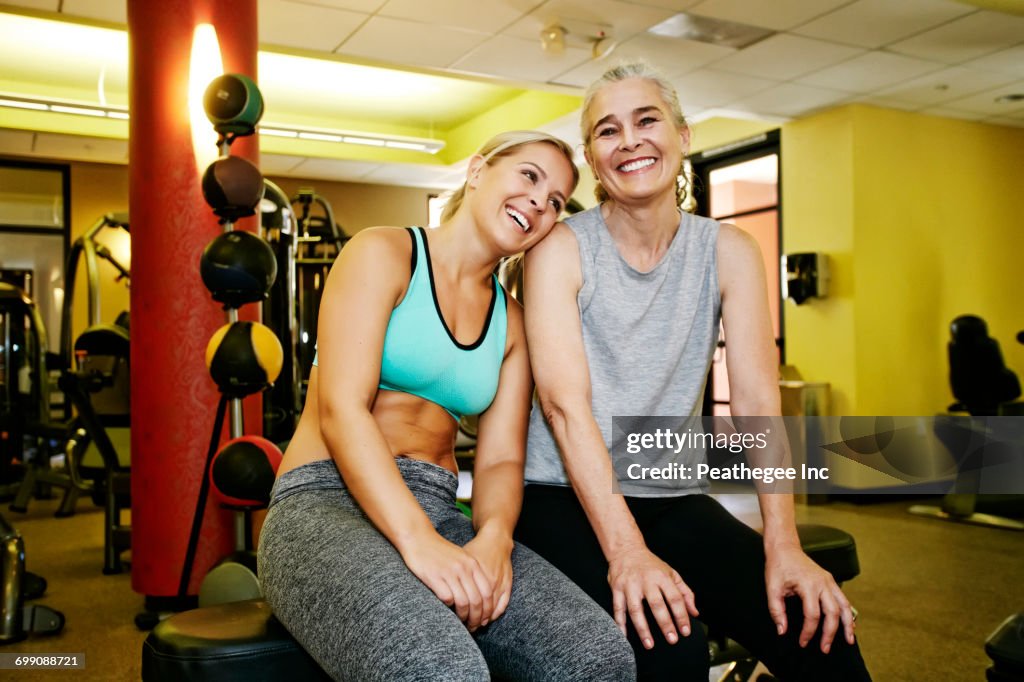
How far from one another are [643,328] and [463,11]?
3146 mm

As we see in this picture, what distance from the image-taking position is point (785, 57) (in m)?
4.82

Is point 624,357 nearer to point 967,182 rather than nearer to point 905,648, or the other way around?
point 905,648

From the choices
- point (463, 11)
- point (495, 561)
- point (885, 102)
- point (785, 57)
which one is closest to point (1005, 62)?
A: point (885, 102)

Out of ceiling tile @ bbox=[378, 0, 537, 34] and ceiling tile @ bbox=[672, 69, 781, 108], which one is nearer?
ceiling tile @ bbox=[378, 0, 537, 34]

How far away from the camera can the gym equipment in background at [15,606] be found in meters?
2.72

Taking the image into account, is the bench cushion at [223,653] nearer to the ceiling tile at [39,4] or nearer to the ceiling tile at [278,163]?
the ceiling tile at [39,4]

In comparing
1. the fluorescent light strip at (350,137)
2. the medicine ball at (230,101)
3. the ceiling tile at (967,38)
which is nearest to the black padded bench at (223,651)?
the medicine ball at (230,101)

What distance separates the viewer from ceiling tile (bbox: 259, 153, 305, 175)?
779cm

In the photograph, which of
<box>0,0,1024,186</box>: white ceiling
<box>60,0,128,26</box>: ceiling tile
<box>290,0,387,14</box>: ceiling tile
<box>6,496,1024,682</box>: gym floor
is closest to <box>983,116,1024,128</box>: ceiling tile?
<box>0,0,1024,186</box>: white ceiling

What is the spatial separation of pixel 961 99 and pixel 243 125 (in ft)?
16.7

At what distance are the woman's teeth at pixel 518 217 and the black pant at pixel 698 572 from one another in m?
0.46

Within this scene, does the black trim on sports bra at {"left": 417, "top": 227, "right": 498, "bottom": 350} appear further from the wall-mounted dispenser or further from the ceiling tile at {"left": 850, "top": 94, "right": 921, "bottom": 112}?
the ceiling tile at {"left": 850, "top": 94, "right": 921, "bottom": 112}

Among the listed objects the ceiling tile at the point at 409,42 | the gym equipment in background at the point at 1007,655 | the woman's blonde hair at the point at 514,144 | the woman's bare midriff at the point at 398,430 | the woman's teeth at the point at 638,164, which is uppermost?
the ceiling tile at the point at 409,42

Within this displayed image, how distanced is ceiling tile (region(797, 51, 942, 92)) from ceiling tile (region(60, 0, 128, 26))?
12.5ft
